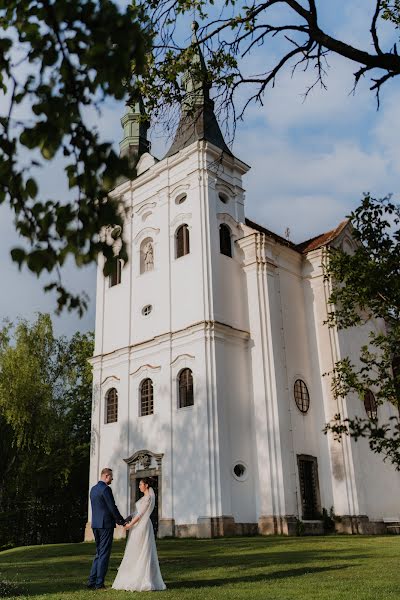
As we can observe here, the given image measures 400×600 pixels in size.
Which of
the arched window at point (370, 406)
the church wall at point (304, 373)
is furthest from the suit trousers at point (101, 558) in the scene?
the arched window at point (370, 406)

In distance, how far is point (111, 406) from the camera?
89.2 feet

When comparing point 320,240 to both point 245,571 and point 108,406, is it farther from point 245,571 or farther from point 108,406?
point 245,571

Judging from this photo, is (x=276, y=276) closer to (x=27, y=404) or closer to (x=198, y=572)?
(x=27, y=404)

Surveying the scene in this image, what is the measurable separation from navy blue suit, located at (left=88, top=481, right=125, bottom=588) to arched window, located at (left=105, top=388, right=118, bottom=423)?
1760 centimetres

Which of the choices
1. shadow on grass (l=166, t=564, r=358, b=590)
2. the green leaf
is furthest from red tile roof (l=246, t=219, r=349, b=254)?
the green leaf

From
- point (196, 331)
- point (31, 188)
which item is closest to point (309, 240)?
point (196, 331)

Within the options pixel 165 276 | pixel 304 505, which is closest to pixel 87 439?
pixel 165 276

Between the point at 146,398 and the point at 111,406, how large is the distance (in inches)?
93.6

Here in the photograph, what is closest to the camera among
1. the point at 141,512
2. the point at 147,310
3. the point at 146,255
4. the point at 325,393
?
the point at 141,512

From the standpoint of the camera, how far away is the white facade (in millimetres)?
22578

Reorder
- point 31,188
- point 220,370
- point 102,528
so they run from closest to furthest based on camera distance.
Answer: point 31,188
point 102,528
point 220,370

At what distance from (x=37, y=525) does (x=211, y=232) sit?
19.7 meters

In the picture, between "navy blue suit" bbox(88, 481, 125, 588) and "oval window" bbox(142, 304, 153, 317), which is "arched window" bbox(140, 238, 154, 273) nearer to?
"oval window" bbox(142, 304, 153, 317)

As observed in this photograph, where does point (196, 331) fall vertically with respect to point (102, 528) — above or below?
above
